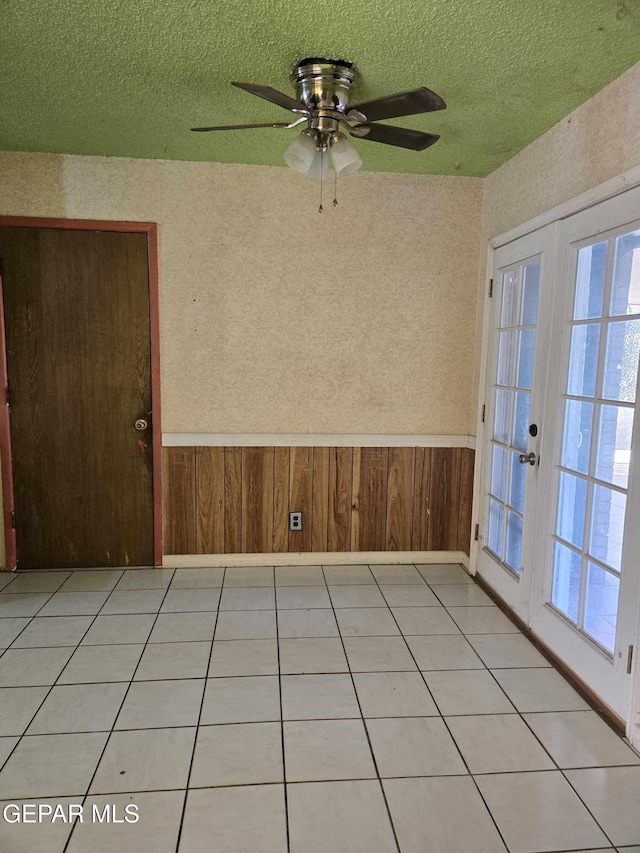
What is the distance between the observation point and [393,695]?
7.01 ft

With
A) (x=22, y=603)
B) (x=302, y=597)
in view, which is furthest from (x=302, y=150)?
(x=22, y=603)

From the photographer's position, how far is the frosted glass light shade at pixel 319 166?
2087mm

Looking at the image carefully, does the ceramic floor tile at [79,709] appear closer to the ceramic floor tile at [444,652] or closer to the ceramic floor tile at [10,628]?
the ceramic floor tile at [10,628]

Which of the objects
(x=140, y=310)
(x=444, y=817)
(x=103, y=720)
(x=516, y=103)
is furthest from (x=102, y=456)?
(x=516, y=103)

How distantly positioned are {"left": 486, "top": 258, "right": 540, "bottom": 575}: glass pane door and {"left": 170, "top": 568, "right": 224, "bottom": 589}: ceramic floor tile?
1.68m

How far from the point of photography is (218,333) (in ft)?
10.7

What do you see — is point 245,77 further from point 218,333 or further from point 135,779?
point 135,779

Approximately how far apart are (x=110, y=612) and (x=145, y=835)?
143 centimetres

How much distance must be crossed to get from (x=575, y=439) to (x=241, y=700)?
178 centimetres

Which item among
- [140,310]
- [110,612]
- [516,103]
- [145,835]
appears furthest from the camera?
[140,310]

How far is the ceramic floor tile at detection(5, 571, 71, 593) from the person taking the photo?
3.04 metres

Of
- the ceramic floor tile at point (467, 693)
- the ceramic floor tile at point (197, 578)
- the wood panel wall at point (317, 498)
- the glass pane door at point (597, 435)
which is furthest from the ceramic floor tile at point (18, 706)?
the glass pane door at point (597, 435)

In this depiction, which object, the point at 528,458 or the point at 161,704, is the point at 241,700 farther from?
the point at 528,458

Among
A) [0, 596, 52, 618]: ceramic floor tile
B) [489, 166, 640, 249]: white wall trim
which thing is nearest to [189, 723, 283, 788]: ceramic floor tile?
[0, 596, 52, 618]: ceramic floor tile
